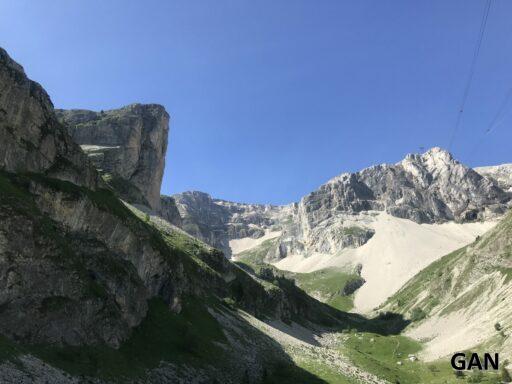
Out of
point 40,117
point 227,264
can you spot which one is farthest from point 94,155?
point 40,117

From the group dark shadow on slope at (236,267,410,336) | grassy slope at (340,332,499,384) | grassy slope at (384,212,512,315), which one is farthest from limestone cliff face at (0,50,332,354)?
grassy slope at (384,212,512,315)

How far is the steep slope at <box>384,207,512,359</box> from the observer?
94488mm

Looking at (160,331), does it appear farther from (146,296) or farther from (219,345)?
(219,345)

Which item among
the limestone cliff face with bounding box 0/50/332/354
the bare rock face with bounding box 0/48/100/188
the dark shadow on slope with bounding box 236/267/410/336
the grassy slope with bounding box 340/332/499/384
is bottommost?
the grassy slope with bounding box 340/332/499/384

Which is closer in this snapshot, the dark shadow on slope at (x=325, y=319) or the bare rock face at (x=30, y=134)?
the bare rock face at (x=30, y=134)

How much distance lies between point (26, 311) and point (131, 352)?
11.9m

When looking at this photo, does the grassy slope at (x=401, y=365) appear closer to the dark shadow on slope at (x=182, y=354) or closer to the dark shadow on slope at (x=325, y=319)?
the dark shadow on slope at (x=182, y=354)

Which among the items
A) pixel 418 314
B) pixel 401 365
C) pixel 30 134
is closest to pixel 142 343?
pixel 30 134

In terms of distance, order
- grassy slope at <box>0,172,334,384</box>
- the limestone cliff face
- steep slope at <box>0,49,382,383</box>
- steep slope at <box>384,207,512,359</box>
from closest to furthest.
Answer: grassy slope at <box>0,172,334,384</box>, steep slope at <box>0,49,382,383</box>, the limestone cliff face, steep slope at <box>384,207,512,359</box>

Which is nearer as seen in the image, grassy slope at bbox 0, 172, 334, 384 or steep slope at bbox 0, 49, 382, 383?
grassy slope at bbox 0, 172, 334, 384

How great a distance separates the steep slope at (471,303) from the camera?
9449 centimetres

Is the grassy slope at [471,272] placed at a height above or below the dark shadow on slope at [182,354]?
above

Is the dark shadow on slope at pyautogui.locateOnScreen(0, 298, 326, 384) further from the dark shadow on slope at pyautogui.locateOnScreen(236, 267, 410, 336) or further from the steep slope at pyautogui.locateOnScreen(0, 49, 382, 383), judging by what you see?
the dark shadow on slope at pyautogui.locateOnScreen(236, 267, 410, 336)

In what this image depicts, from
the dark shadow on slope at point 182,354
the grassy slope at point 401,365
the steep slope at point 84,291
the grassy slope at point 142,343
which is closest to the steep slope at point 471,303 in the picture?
the grassy slope at point 401,365
